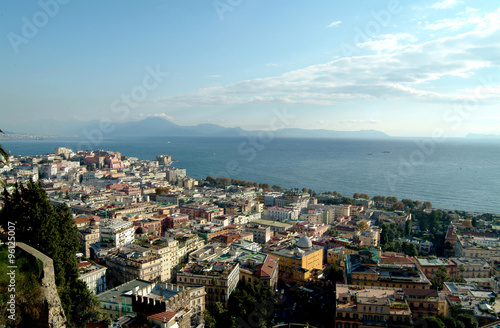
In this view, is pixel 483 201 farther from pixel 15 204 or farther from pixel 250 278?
pixel 15 204

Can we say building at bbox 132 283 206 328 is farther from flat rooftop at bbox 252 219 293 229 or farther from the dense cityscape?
flat rooftop at bbox 252 219 293 229

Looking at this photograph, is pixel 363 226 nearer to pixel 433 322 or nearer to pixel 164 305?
pixel 433 322

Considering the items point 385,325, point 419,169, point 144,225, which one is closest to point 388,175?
point 419,169

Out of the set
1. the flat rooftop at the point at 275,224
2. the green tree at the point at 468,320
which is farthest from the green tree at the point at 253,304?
the flat rooftop at the point at 275,224

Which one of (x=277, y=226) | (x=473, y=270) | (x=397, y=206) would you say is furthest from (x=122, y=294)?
(x=397, y=206)

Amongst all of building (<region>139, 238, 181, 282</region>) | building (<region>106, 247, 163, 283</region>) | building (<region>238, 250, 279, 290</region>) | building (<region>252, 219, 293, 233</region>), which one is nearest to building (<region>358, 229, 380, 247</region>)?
building (<region>252, 219, 293, 233</region>)

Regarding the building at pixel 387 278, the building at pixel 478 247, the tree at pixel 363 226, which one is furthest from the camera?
the tree at pixel 363 226

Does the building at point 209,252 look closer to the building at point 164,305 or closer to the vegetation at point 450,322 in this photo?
the building at point 164,305
